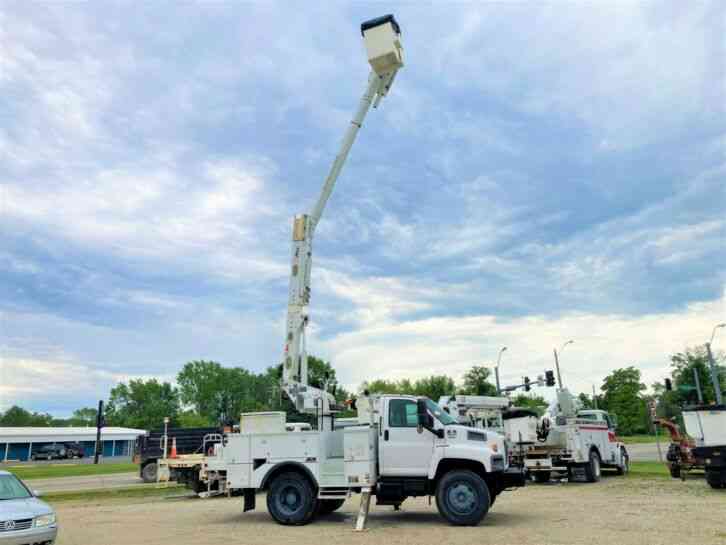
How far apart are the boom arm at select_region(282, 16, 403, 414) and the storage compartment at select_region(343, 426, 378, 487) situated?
7.67ft

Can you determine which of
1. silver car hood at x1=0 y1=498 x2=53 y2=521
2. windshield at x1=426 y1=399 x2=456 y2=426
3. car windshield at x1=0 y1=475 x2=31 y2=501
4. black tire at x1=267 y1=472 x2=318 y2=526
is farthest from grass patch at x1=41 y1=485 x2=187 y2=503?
windshield at x1=426 y1=399 x2=456 y2=426

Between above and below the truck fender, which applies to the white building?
above

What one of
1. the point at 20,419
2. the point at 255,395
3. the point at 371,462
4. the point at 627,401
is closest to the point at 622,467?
the point at 371,462

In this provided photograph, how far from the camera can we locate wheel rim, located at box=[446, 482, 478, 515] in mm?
11422

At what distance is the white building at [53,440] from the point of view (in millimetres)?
72312

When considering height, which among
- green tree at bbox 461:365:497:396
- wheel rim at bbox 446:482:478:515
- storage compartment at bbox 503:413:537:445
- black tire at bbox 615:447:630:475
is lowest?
black tire at bbox 615:447:630:475

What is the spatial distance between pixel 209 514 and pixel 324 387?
13.9ft

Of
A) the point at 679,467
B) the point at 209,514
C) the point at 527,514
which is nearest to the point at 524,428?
the point at 679,467

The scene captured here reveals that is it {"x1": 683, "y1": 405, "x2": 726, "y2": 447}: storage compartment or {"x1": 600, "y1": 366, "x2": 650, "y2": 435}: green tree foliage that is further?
{"x1": 600, "y1": 366, "x2": 650, "y2": 435}: green tree foliage

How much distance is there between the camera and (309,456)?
12539 millimetres

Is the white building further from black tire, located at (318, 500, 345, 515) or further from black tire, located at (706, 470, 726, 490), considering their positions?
black tire, located at (706, 470, 726, 490)

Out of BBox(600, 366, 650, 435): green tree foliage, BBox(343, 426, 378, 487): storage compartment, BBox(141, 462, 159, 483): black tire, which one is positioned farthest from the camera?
BBox(600, 366, 650, 435): green tree foliage

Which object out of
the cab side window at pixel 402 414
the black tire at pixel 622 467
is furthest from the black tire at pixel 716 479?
the cab side window at pixel 402 414

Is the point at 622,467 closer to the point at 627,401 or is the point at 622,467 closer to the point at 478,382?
the point at 478,382
